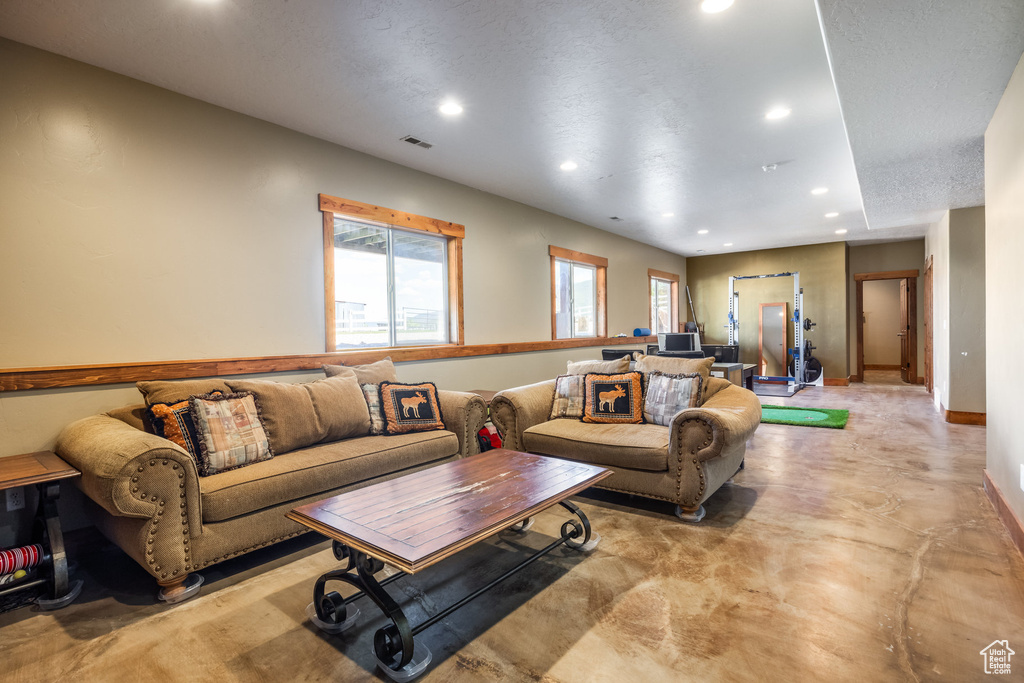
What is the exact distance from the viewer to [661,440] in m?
2.94

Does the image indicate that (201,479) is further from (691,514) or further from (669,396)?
(669,396)

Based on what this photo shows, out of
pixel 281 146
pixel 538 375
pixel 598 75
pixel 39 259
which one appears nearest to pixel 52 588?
pixel 39 259

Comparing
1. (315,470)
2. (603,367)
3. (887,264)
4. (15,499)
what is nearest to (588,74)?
(603,367)

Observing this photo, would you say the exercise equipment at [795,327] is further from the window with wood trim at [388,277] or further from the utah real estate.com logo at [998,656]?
the utah real estate.com logo at [998,656]

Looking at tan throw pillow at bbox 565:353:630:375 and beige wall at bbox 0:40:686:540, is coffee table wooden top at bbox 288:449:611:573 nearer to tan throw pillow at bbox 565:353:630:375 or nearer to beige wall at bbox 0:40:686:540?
tan throw pillow at bbox 565:353:630:375

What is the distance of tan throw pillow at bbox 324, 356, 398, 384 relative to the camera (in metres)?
3.46

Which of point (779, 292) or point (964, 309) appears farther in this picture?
point (779, 292)

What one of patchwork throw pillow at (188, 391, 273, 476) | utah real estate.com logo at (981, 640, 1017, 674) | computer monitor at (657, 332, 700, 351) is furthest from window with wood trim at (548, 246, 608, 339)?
utah real estate.com logo at (981, 640, 1017, 674)

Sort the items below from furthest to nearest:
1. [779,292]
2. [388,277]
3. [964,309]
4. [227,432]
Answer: [779,292] < [964,309] < [388,277] < [227,432]

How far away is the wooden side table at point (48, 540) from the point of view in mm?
2057

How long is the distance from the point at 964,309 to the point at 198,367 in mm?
7250

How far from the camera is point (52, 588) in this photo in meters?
2.12

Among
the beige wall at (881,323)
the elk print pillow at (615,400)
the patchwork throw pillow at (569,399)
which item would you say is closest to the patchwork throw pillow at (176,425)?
the patchwork throw pillow at (569,399)

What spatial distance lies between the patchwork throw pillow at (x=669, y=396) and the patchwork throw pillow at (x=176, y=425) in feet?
9.03
